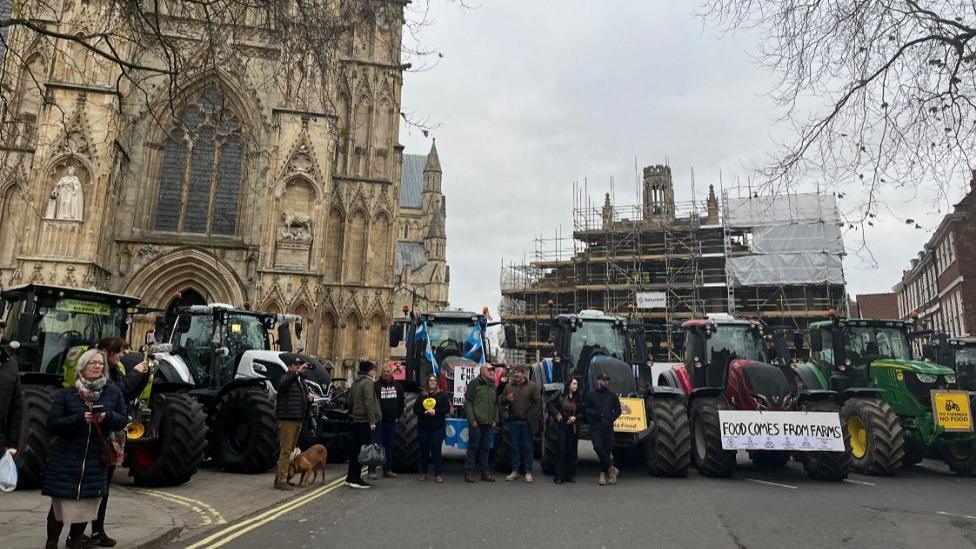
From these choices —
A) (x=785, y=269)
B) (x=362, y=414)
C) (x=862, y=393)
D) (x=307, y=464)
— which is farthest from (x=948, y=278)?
(x=307, y=464)

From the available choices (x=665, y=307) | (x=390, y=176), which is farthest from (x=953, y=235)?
(x=390, y=176)

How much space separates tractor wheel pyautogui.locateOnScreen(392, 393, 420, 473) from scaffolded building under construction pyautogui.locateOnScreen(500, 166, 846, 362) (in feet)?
63.5

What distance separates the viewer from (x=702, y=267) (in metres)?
32.8

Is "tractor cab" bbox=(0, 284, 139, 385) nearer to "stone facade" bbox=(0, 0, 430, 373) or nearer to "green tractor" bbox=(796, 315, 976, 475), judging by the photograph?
"stone facade" bbox=(0, 0, 430, 373)

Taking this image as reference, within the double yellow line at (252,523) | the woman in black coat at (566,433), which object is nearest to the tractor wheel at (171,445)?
the double yellow line at (252,523)

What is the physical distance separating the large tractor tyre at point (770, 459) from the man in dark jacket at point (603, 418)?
3.56m

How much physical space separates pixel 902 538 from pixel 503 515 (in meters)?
3.73

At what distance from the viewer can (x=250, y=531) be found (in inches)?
211

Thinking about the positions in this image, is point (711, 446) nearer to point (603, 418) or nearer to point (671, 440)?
point (671, 440)

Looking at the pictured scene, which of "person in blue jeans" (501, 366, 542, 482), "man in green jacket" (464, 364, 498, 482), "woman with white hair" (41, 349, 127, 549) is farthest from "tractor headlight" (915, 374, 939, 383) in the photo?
"woman with white hair" (41, 349, 127, 549)

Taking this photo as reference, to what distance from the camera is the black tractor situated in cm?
837

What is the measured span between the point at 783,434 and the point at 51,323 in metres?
10.6

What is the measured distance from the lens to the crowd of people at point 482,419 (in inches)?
316

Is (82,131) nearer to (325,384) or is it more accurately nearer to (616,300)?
(325,384)
